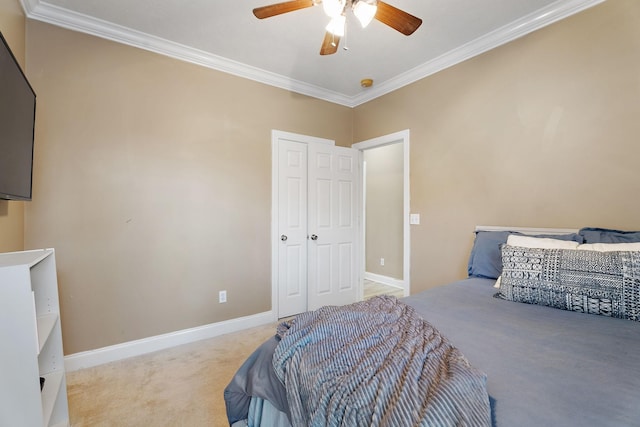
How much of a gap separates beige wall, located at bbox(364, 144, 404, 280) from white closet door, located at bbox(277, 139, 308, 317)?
1.76m

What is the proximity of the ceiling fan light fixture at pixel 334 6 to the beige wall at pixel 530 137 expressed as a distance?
164 cm

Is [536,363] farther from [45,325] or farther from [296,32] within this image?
[296,32]

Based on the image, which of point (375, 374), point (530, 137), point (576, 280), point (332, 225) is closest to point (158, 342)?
Result: point (332, 225)

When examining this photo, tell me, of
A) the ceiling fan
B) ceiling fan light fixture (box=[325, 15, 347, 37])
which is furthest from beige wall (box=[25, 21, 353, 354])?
ceiling fan light fixture (box=[325, 15, 347, 37])

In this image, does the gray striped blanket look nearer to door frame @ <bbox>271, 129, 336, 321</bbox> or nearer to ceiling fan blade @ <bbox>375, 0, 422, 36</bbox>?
ceiling fan blade @ <bbox>375, 0, 422, 36</bbox>

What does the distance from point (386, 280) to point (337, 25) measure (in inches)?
158

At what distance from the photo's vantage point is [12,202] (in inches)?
74.2

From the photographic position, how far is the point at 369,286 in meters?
4.70

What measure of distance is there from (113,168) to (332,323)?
2.27m

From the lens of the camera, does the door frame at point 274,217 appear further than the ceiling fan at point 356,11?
Yes

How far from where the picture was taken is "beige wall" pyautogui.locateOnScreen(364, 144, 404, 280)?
471 centimetres

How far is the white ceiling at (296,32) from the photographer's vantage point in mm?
2098

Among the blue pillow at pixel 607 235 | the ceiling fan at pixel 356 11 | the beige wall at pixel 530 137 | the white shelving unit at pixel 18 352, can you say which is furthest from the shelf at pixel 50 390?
the blue pillow at pixel 607 235

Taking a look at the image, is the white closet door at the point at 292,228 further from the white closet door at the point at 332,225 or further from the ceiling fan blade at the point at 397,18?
the ceiling fan blade at the point at 397,18
